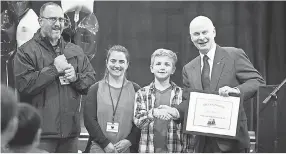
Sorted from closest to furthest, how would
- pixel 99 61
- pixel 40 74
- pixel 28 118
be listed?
1. pixel 28 118
2. pixel 40 74
3. pixel 99 61

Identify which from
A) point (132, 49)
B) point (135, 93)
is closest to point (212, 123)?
point (135, 93)

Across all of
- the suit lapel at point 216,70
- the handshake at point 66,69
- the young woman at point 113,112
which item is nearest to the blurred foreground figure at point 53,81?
the handshake at point 66,69

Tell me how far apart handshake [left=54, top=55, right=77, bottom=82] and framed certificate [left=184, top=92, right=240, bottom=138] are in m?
0.92

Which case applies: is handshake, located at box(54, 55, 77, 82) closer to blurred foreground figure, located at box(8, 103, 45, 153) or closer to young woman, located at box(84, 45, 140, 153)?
young woman, located at box(84, 45, 140, 153)

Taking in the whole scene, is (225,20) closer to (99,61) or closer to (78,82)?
(99,61)

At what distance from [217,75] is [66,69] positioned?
3.82ft

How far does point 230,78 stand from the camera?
3504 mm

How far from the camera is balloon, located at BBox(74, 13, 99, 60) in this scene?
418cm

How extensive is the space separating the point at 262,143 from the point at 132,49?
158 centimetres

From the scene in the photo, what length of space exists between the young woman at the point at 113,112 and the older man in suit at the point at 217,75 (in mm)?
396

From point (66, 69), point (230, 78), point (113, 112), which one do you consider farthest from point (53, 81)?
point (230, 78)

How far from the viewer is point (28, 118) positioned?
2404 millimetres

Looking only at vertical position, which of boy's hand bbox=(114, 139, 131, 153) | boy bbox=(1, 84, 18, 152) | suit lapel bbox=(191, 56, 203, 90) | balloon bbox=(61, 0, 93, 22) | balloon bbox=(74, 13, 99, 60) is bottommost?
boy's hand bbox=(114, 139, 131, 153)

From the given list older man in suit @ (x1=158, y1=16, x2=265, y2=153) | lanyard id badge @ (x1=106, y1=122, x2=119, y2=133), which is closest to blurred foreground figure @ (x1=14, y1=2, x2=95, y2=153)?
lanyard id badge @ (x1=106, y1=122, x2=119, y2=133)
